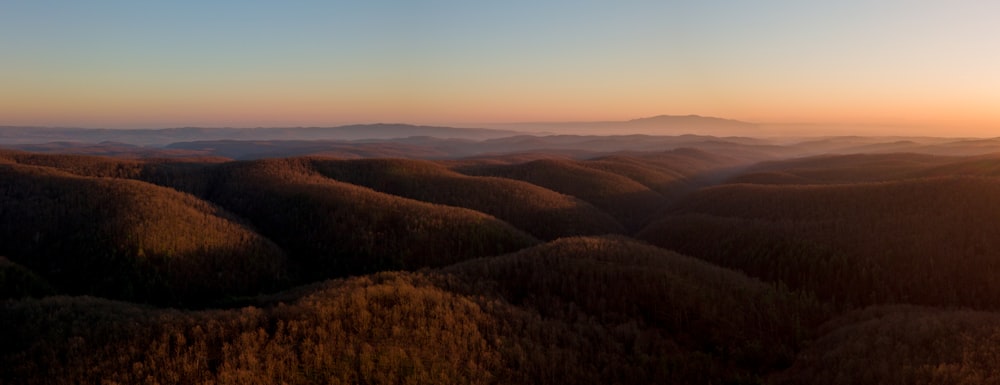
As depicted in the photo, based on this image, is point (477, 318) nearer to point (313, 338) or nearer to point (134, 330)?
point (313, 338)

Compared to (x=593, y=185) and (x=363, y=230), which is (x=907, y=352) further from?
(x=593, y=185)

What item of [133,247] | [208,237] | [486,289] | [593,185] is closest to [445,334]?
[486,289]

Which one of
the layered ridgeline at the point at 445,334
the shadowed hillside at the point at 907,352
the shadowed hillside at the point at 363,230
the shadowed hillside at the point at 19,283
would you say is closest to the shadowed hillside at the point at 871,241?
the layered ridgeline at the point at 445,334

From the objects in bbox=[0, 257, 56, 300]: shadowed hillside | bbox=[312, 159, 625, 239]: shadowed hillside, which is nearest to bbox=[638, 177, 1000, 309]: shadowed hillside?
bbox=[312, 159, 625, 239]: shadowed hillside

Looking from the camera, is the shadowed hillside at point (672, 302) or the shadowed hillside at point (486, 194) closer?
the shadowed hillside at point (672, 302)

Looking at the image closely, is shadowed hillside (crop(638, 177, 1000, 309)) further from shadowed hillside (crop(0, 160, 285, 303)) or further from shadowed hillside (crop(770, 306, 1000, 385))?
shadowed hillside (crop(0, 160, 285, 303))

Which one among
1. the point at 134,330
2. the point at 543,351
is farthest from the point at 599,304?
the point at 134,330

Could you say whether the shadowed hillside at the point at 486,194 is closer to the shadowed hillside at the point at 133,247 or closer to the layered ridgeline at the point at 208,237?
the layered ridgeline at the point at 208,237
